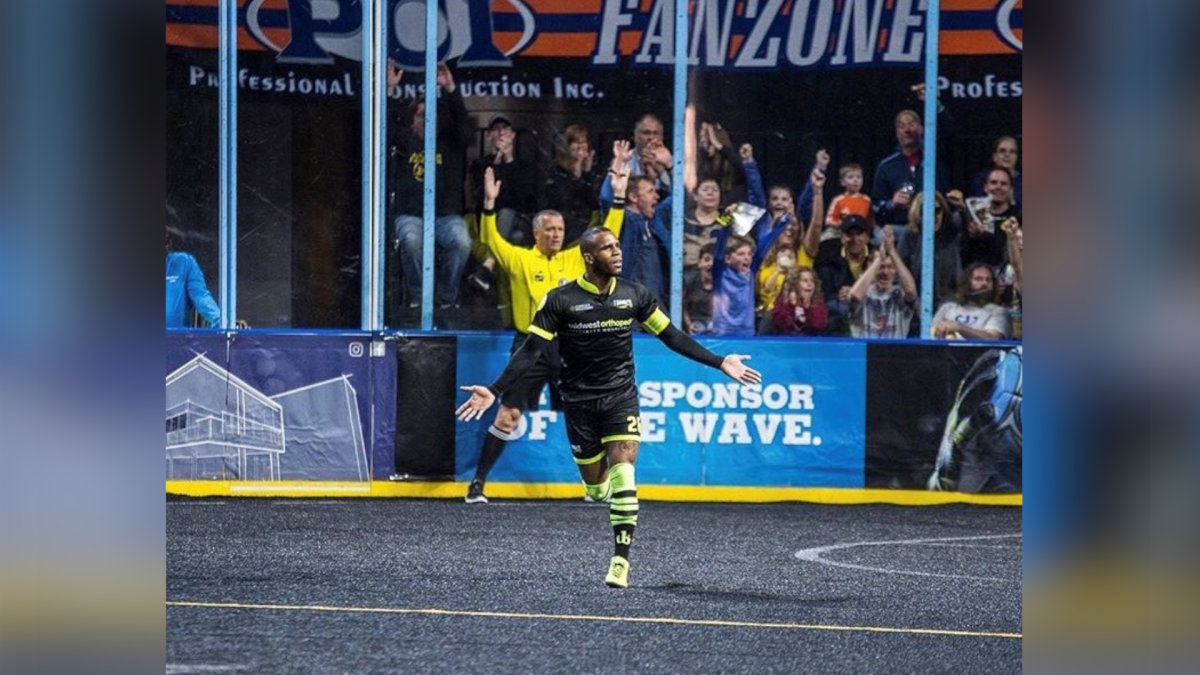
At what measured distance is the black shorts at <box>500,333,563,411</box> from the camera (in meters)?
16.4

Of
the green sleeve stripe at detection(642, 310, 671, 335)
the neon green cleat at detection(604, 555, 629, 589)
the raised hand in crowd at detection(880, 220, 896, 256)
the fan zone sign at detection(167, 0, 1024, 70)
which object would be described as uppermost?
the fan zone sign at detection(167, 0, 1024, 70)

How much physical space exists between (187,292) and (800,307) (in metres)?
5.64

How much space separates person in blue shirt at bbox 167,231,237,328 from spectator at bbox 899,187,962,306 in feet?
20.3

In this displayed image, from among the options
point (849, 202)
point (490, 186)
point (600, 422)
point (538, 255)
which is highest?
point (490, 186)

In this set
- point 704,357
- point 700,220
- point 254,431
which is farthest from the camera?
point 700,220

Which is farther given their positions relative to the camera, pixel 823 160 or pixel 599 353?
pixel 823 160

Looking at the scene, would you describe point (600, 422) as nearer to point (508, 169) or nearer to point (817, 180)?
point (508, 169)

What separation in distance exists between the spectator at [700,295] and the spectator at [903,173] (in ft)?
5.31

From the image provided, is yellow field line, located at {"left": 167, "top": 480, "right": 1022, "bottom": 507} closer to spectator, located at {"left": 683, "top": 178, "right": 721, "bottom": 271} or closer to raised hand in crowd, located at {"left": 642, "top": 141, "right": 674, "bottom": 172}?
spectator, located at {"left": 683, "top": 178, "right": 721, "bottom": 271}

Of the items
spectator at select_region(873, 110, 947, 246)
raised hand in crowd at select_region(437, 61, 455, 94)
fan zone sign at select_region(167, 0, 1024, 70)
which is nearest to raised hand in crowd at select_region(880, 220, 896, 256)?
spectator at select_region(873, 110, 947, 246)

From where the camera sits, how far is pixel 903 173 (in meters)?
16.7

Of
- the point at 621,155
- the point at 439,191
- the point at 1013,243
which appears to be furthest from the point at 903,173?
the point at 439,191

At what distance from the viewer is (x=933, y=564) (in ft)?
41.9
